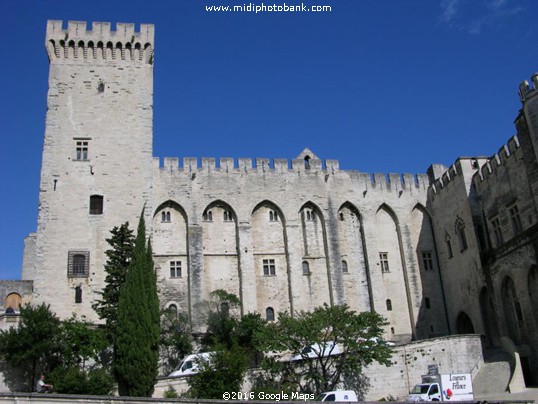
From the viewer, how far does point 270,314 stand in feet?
101

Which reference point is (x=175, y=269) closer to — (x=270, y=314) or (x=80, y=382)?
(x=270, y=314)

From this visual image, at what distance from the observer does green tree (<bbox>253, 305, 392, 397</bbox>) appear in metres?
22.6

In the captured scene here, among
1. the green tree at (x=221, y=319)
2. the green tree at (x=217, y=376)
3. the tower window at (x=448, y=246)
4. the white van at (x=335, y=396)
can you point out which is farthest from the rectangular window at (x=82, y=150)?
the tower window at (x=448, y=246)

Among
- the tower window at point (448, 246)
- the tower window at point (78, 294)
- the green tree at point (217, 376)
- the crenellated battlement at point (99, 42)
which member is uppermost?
the crenellated battlement at point (99, 42)

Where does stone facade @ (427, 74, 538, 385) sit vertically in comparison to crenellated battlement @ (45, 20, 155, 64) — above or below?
below

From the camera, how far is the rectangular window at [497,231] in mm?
27698

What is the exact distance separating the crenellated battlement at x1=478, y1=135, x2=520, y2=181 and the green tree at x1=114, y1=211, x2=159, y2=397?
15897 millimetres

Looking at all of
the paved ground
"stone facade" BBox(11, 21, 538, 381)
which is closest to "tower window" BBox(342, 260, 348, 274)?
"stone facade" BBox(11, 21, 538, 381)

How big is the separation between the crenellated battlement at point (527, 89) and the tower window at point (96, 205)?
18864 millimetres

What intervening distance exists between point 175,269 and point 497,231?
597 inches

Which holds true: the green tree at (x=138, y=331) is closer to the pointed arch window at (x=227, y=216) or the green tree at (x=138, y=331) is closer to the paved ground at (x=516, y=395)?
the pointed arch window at (x=227, y=216)

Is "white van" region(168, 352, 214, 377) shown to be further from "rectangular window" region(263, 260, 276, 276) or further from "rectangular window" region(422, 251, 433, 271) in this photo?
"rectangular window" region(422, 251, 433, 271)

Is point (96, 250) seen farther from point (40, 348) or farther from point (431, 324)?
point (431, 324)

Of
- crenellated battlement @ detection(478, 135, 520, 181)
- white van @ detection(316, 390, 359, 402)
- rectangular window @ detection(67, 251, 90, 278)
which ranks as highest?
crenellated battlement @ detection(478, 135, 520, 181)
